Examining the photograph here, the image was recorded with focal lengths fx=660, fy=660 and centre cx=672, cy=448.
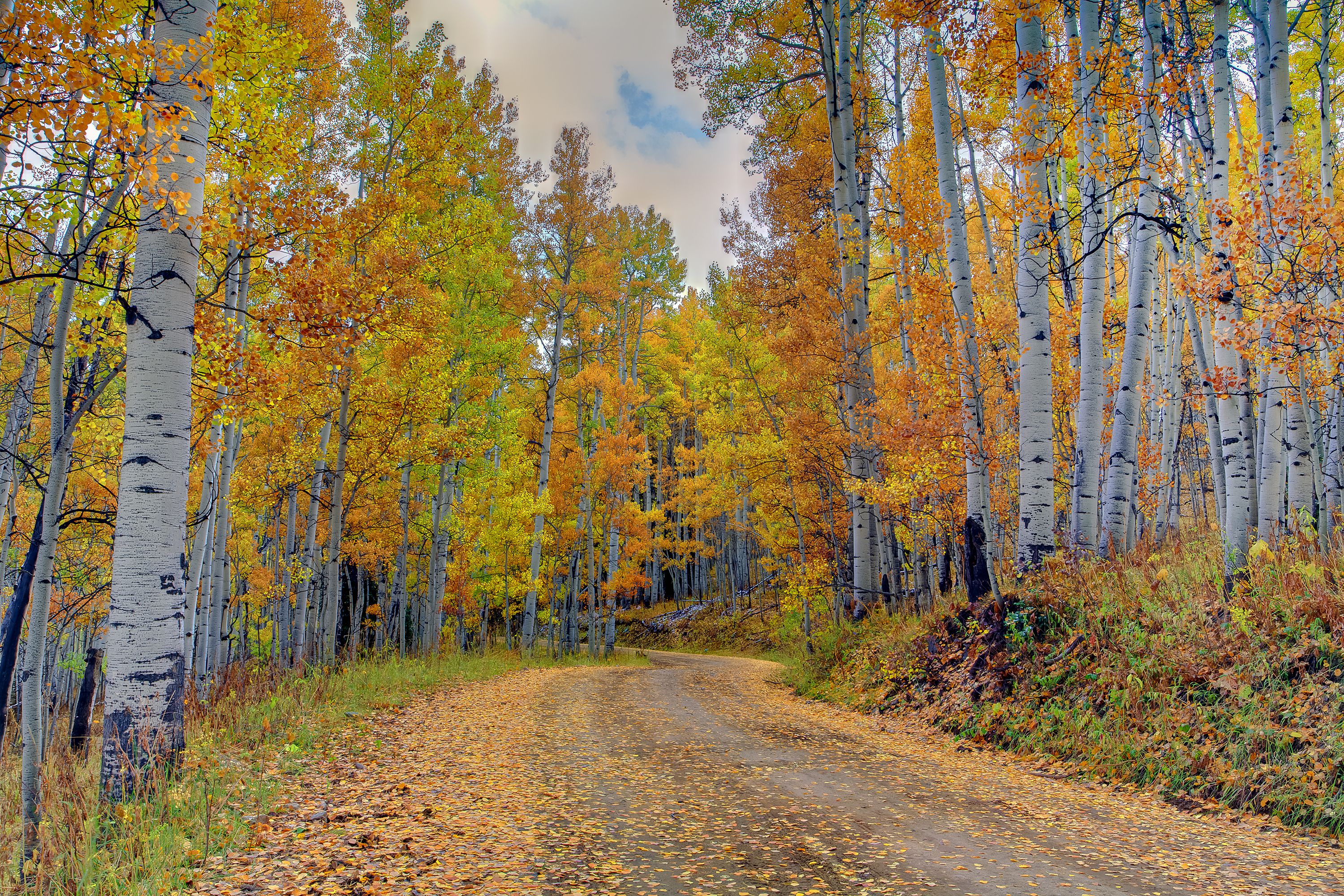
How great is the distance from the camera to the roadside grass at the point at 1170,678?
4.41m

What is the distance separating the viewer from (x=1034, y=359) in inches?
297

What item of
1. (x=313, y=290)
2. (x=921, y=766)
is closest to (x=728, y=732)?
(x=921, y=766)

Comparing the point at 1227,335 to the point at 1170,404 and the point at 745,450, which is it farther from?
the point at 745,450

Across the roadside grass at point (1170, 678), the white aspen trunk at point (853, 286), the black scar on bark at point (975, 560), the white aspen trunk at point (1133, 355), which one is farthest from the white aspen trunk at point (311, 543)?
the white aspen trunk at point (1133, 355)

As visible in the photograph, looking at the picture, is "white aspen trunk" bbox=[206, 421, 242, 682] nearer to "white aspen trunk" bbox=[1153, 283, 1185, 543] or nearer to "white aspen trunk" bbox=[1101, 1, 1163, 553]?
"white aspen trunk" bbox=[1101, 1, 1163, 553]

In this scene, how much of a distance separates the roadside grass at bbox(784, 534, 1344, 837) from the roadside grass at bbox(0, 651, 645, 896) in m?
6.07

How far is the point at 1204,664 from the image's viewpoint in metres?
5.23

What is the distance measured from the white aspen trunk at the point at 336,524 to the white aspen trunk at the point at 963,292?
950 cm

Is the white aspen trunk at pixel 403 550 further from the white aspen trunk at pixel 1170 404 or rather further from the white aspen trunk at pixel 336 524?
the white aspen trunk at pixel 1170 404

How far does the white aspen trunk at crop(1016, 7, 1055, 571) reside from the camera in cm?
737

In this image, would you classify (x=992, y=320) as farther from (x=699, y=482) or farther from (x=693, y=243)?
(x=693, y=243)

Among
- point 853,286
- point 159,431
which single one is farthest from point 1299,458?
point 159,431

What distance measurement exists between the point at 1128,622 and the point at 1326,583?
4.65 feet

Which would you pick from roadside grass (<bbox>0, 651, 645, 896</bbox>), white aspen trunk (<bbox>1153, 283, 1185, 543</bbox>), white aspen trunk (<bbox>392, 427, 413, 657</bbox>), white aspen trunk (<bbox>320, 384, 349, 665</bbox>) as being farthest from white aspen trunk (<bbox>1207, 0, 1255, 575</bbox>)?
white aspen trunk (<bbox>392, 427, 413, 657</bbox>)
